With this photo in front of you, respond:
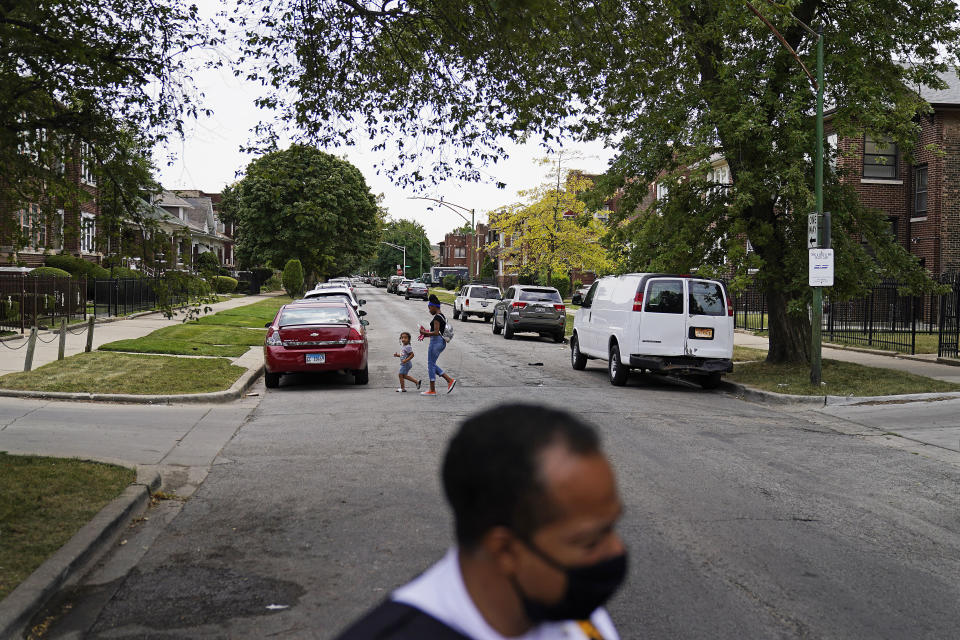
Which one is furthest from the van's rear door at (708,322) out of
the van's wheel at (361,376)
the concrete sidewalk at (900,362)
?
the van's wheel at (361,376)

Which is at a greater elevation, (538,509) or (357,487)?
(538,509)

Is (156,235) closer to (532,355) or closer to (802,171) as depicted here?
(802,171)

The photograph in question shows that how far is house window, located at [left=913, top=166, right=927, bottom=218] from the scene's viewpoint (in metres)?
33.7

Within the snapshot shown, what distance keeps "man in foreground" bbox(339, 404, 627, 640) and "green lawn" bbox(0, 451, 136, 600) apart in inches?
176

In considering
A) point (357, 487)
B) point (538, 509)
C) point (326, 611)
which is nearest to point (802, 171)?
point (357, 487)

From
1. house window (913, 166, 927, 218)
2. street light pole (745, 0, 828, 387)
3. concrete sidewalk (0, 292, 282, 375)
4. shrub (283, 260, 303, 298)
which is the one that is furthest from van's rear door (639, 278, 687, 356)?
shrub (283, 260, 303, 298)

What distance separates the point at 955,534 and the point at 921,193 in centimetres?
3108

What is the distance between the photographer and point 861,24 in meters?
16.4

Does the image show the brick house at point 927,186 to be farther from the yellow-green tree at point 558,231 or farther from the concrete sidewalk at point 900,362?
the yellow-green tree at point 558,231

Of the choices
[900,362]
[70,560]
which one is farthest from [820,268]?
[70,560]

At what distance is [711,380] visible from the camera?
1659 cm

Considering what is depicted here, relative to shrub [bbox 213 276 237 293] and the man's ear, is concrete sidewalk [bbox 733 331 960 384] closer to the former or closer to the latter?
the man's ear

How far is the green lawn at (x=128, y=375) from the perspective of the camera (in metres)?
13.6

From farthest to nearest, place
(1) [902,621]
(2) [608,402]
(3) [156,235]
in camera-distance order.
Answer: (2) [608,402], (3) [156,235], (1) [902,621]
